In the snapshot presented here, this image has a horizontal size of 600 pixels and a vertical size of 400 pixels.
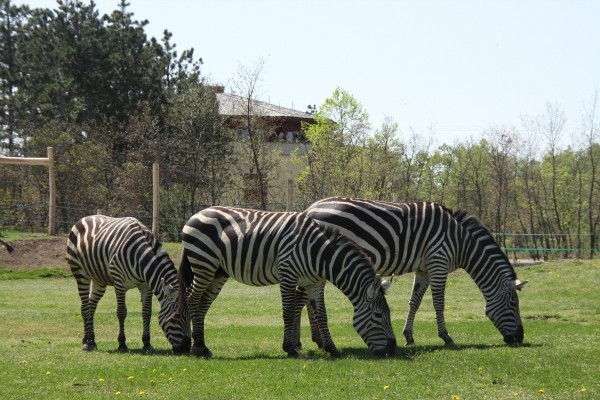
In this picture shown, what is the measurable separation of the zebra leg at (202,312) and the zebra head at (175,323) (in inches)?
7.4

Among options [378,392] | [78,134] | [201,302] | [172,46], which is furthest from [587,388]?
[172,46]

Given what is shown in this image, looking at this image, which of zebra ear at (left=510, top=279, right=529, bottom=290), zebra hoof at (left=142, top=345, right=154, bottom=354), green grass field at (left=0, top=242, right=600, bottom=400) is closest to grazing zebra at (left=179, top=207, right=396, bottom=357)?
green grass field at (left=0, top=242, right=600, bottom=400)

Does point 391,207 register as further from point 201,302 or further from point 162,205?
point 162,205

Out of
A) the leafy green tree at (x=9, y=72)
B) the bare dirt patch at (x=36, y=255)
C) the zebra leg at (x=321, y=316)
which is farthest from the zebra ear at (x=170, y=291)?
the leafy green tree at (x=9, y=72)

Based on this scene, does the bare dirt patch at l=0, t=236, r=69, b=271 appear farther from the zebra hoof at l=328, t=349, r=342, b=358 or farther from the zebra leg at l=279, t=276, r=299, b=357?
the zebra hoof at l=328, t=349, r=342, b=358

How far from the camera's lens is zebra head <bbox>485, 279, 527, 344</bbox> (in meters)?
13.5

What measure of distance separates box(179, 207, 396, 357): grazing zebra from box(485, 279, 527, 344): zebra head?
270 centimetres

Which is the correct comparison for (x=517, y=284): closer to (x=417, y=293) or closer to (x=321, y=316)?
(x=417, y=293)

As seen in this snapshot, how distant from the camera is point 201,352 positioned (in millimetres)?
12891

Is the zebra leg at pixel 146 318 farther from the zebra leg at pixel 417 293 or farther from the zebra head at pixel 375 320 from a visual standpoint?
the zebra leg at pixel 417 293

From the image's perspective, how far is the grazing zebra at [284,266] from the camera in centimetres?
1195

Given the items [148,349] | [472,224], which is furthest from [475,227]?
[148,349]

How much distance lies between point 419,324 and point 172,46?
36.8 metres

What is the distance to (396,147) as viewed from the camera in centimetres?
5378
